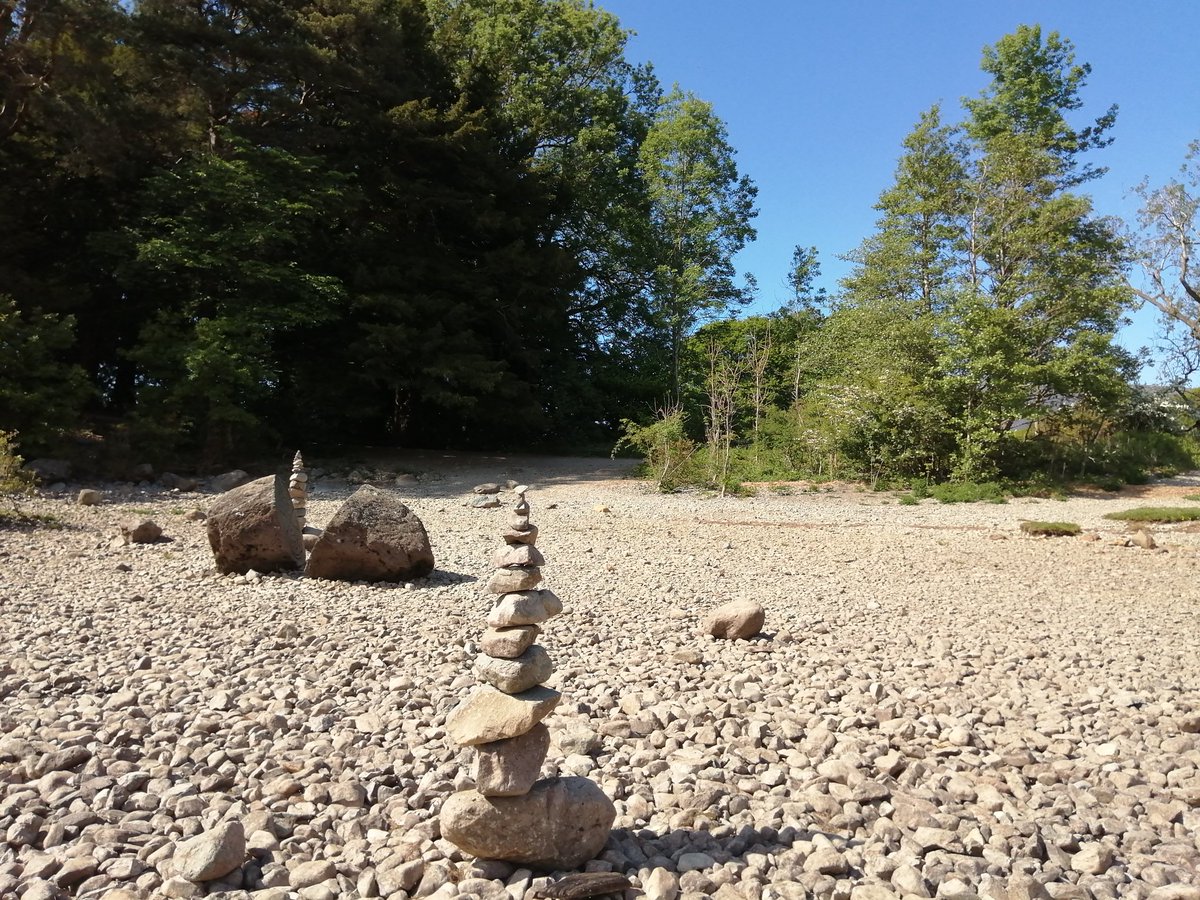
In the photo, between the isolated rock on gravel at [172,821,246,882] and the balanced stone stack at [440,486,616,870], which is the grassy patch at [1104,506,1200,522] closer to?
the balanced stone stack at [440,486,616,870]

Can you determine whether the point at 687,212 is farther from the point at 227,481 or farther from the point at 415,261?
the point at 227,481

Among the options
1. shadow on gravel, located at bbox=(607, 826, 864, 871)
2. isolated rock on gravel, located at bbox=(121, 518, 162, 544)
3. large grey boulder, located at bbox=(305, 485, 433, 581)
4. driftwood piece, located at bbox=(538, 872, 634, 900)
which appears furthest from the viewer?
isolated rock on gravel, located at bbox=(121, 518, 162, 544)

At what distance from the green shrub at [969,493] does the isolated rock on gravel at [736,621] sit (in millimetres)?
9143

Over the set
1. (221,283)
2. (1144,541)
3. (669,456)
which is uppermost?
(221,283)

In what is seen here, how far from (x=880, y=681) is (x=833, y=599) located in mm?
2076

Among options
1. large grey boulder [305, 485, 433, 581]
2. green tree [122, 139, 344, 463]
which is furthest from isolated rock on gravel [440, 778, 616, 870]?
green tree [122, 139, 344, 463]

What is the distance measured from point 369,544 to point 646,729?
11.4 feet

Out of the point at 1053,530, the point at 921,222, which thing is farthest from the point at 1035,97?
the point at 1053,530

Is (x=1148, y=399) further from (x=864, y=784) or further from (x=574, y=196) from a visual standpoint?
(x=864, y=784)

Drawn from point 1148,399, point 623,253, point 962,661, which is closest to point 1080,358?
point 1148,399

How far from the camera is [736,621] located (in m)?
5.01

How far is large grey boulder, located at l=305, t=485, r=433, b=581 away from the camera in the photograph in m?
6.23

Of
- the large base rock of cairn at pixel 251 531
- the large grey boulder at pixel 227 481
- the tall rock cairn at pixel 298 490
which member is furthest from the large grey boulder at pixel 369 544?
the large grey boulder at pixel 227 481

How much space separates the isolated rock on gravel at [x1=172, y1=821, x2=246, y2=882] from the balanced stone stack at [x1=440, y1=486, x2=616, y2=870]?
622 millimetres
